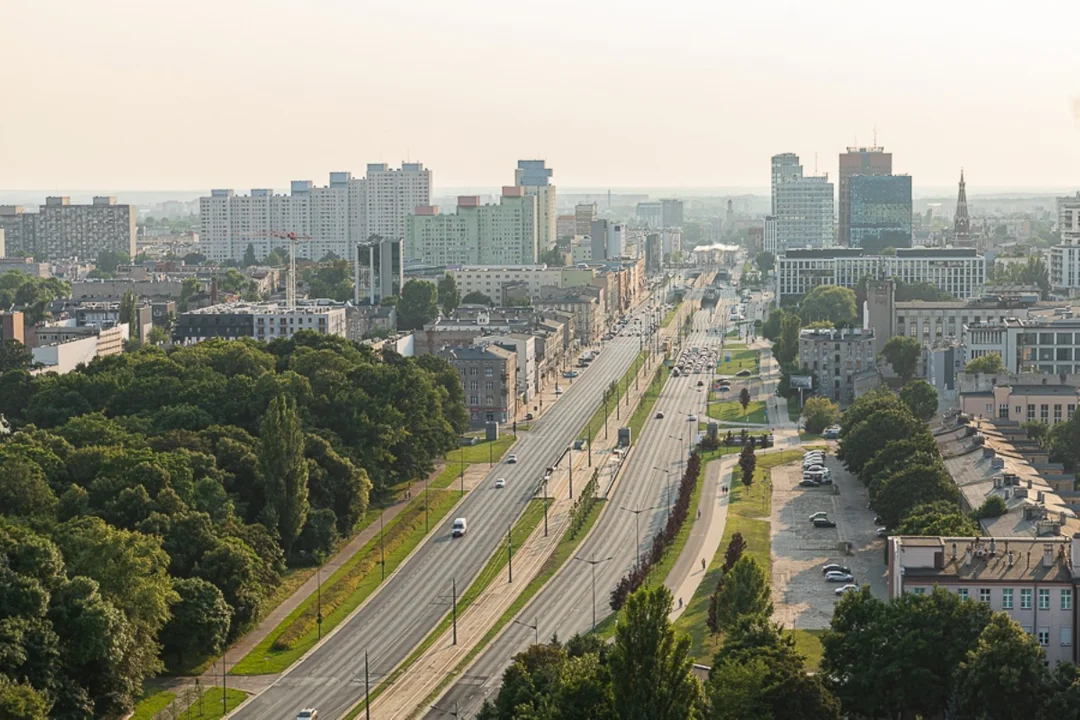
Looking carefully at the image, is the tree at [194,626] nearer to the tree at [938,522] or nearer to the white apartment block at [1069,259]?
the tree at [938,522]

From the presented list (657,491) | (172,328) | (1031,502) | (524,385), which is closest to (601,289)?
(172,328)

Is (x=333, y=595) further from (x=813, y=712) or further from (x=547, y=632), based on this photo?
(x=813, y=712)

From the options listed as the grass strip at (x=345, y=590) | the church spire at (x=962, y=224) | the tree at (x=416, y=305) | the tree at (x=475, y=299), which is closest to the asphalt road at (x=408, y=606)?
the grass strip at (x=345, y=590)

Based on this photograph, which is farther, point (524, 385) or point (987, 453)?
point (524, 385)

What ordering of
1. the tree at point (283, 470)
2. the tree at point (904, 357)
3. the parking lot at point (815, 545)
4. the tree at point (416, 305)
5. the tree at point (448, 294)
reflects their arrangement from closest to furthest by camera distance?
the parking lot at point (815, 545), the tree at point (283, 470), the tree at point (904, 357), the tree at point (416, 305), the tree at point (448, 294)

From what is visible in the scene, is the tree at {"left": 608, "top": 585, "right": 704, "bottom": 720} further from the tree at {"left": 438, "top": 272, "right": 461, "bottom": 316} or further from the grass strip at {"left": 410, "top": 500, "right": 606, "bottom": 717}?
the tree at {"left": 438, "top": 272, "right": 461, "bottom": 316}

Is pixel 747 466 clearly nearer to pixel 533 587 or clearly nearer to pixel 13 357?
pixel 533 587

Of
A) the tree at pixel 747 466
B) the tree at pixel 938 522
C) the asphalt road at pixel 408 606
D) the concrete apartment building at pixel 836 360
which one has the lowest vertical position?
the asphalt road at pixel 408 606
